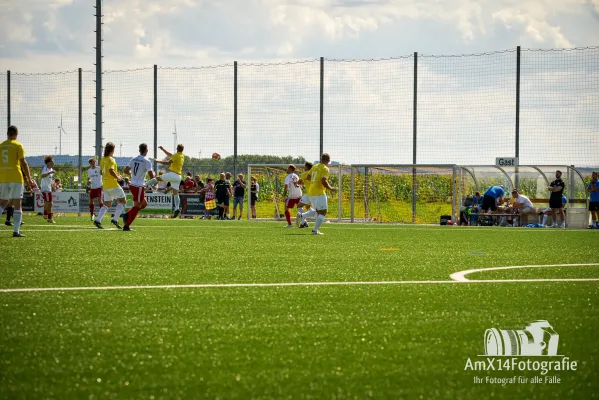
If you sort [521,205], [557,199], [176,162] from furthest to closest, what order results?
1. [521,205]
2. [557,199]
3. [176,162]

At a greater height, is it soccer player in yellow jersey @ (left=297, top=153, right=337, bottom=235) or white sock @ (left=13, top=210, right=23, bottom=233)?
soccer player in yellow jersey @ (left=297, top=153, right=337, bottom=235)

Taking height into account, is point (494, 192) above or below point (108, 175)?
below

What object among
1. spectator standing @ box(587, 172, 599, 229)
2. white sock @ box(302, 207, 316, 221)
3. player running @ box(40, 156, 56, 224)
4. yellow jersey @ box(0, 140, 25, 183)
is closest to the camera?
yellow jersey @ box(0, 140, 25, 183)

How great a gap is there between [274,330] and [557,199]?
24.6m

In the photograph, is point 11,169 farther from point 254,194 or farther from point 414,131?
point 254,194

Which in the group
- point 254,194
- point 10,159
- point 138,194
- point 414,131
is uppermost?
point 414,131

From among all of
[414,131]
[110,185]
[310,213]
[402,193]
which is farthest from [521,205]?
[110,185]

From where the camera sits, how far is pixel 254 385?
164 inches

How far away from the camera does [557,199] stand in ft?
93.0

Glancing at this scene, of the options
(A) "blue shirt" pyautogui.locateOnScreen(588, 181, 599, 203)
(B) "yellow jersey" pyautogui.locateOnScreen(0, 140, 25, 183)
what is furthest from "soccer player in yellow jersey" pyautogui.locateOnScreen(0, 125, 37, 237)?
(A) "blue shirt" pyautogui.locateOnScreen(588, 181, 599, 203)

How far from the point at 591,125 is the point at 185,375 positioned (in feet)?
86.5

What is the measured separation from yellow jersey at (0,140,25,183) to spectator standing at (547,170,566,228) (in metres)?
18.6

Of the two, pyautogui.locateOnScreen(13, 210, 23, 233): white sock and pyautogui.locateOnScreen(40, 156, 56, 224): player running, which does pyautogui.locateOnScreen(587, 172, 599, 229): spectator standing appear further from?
pyautogui.locateOnScreen(13, 210, 23, 233): white sock

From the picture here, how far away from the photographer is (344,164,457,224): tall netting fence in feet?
106
